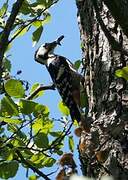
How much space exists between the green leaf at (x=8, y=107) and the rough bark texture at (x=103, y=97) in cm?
37

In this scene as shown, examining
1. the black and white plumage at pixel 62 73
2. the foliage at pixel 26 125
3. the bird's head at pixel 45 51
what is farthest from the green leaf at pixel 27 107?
the bird's head at pixel 45 51

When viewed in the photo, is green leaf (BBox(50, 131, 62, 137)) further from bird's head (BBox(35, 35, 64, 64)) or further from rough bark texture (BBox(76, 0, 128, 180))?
bird's head (BBox(35, 35, 64, 64))

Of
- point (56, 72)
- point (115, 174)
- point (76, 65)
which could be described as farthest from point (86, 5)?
point (56, 72)

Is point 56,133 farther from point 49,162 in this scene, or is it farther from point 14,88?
point 14,88

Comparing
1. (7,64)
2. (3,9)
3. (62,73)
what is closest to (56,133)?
(7,64)

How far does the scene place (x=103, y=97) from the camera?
2.41m

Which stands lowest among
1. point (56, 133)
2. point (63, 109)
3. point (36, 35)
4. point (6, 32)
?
point (56, 133)

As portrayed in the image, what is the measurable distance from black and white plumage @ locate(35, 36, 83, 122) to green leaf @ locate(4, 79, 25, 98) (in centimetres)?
180

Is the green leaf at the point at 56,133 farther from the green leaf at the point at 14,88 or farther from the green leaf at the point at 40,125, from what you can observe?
the green leaf at the point at 14,88

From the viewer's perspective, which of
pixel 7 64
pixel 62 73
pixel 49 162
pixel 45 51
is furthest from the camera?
pixel 45 51

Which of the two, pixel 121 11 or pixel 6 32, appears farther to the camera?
pixel 6 32

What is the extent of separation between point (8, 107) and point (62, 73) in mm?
2714

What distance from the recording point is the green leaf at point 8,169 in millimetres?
2586

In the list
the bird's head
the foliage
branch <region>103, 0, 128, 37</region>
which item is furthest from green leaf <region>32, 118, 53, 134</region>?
the bird's head
